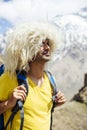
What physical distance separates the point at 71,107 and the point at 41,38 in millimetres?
22539

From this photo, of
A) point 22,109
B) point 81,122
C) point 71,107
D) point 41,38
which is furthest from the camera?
point 71,107

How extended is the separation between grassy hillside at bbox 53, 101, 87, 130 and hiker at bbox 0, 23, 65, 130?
63.1 ft

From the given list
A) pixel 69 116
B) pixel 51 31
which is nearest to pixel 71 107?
pixel 69 116

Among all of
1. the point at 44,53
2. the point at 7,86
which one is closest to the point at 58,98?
the point at 44,53

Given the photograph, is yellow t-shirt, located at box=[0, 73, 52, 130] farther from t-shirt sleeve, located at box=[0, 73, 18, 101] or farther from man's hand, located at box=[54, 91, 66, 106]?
man's hand, located at box=[54, 91, 66, 106]

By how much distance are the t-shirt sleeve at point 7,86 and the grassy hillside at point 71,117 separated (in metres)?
19.5

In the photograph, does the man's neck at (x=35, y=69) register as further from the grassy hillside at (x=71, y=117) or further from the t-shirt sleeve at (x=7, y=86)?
the grassy hillside at (x=71, y=117)

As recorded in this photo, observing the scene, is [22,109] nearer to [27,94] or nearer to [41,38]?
[27,94]

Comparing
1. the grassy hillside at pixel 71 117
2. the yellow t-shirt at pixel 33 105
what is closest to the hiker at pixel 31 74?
the yellow t-shirt at pixel 33 105

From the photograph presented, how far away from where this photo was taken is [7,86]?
5.36 meters

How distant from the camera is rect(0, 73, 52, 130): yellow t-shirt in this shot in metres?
5.36

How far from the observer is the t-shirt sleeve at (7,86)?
211 inches

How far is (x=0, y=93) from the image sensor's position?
Answer: 5355 mm

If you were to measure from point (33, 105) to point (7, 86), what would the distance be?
16.0 inches
